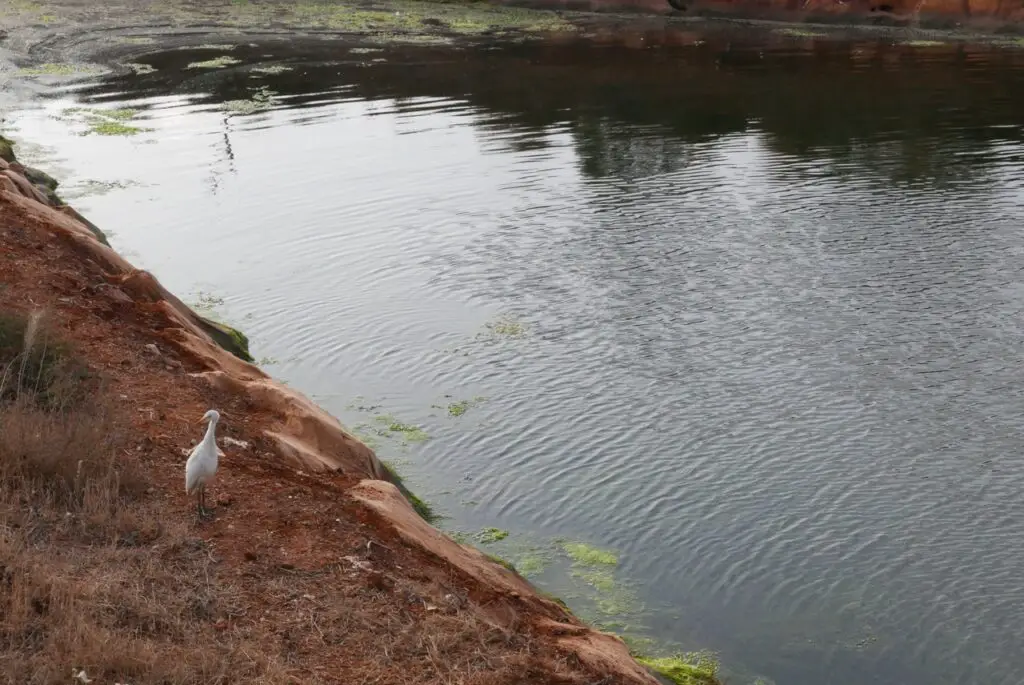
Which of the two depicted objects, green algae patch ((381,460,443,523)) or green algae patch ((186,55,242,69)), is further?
green algae patch ((186,55,242,69))

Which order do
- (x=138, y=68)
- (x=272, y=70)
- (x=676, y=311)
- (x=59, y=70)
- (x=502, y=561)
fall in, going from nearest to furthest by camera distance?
(x=502, y=561) < (x=676, y=311) < (x=59, y=70) < (x=138, y=68) < (x=272, y=70)

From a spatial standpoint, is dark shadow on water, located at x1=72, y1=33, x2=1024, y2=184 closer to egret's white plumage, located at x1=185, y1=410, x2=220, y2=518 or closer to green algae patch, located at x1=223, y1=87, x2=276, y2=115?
green algae patch, located at x1=223, y1=87, x2=276, y2=115

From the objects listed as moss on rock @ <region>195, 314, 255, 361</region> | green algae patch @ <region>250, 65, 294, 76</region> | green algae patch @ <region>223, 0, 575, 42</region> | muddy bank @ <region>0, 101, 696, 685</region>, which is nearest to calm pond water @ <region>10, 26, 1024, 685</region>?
moss on rock @ <region>195, 314, 255, 361</region>

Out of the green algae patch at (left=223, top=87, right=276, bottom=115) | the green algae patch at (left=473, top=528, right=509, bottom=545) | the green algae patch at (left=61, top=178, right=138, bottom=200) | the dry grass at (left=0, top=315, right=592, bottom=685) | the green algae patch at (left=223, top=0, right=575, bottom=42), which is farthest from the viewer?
the green algae patch at (left=223, top=0, right=575, bottom=42)

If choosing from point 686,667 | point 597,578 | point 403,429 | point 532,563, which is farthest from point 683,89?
point 686,667

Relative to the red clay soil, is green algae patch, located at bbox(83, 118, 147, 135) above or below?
above

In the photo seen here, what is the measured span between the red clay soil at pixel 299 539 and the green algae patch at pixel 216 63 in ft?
118

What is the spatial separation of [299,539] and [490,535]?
15.3 ft

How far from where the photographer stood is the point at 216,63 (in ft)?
162

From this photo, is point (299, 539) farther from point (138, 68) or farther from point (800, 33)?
point (800, 33)

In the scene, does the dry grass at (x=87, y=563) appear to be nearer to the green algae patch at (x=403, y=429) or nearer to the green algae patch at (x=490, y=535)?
the green algae patch at (x=490, y=535)

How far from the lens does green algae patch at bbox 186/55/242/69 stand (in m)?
48.6

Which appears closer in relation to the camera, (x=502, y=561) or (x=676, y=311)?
(x=502, y=561)

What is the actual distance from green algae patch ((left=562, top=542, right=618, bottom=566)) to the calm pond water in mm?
215
